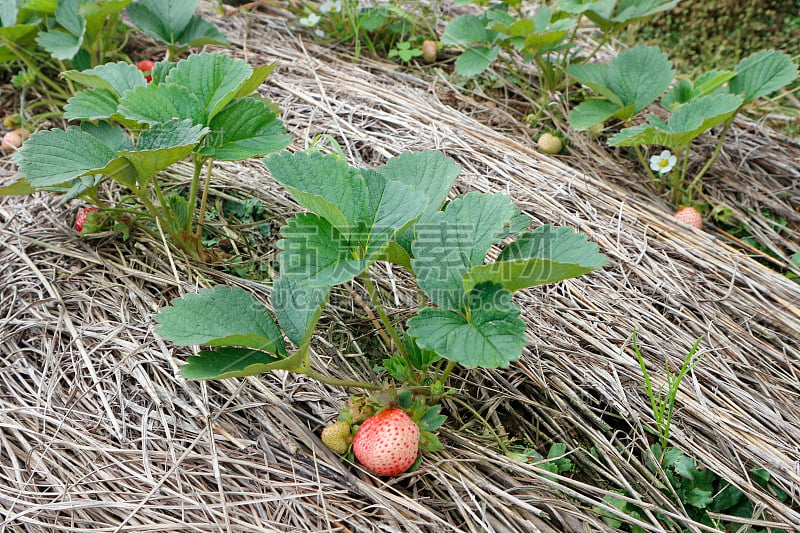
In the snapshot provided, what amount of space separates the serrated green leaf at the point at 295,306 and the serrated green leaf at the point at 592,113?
1295mm

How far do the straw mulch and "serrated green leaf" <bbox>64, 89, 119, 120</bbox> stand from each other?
1.39ft

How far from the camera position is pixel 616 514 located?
131 cm

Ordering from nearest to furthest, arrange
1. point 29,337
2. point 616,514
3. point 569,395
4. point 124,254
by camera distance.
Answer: point 616,514 → point 569,395 → point 29,337 → point 124,254

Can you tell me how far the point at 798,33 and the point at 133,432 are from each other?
11.1ft

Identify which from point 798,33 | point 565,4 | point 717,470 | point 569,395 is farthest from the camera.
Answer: point 798,33

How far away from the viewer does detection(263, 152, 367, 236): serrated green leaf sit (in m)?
1.24

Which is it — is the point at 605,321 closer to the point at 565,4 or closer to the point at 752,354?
the point at 752,354

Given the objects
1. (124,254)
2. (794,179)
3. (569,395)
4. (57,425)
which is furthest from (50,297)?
(794,179)

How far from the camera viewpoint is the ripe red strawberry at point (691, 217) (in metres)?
2.08

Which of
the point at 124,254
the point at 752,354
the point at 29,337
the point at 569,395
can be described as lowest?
the point at 29,337

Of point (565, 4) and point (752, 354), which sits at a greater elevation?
point (565, 4)

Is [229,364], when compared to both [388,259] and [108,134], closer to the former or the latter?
[388,259]

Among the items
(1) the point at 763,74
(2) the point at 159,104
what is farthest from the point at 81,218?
(1) the point at 763,74

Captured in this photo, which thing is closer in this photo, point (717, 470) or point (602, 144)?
point (717, 470)
